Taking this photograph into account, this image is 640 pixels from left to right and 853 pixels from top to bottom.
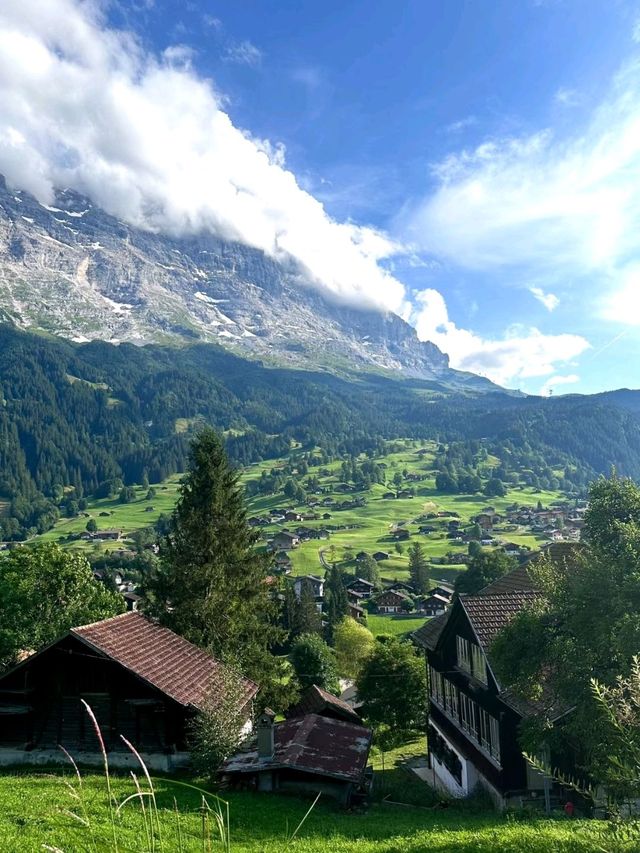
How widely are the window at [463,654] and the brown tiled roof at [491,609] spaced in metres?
2.51

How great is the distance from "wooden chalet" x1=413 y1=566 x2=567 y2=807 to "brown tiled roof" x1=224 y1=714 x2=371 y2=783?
5.58 meters

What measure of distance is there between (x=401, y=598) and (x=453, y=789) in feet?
334

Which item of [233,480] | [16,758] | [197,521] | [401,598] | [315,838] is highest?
[233,480]

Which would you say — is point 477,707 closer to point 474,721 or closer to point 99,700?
point 474,721

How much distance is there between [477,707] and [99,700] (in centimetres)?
1774

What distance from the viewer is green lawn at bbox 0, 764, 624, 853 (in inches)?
487

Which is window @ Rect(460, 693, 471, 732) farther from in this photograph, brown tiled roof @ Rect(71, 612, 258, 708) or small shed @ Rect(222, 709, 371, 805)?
brown tiled roof @ Rect(71, 612, 258, 708)

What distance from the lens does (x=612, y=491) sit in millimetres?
22125

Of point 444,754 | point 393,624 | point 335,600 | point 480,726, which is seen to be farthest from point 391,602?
point 480,726

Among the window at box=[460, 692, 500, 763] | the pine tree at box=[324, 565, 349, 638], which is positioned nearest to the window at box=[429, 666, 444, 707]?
the window at box=[460, 692, 500, 763]

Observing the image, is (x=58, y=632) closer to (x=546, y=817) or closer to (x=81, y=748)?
(x=81, y=748)

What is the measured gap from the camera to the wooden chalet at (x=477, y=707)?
24.9m

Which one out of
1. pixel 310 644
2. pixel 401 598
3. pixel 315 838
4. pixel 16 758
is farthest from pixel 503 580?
pixel 401 598

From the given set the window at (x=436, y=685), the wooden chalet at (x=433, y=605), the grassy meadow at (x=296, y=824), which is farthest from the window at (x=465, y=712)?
the wooden chalet at (x=433, y=605)
